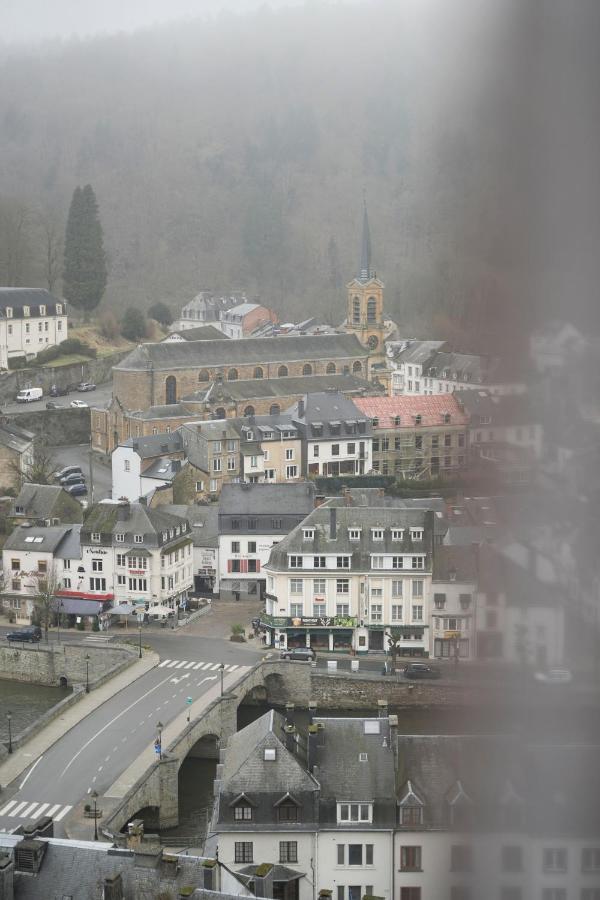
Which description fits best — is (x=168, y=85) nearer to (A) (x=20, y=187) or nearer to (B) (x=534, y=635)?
(A) (x=20, y=187)

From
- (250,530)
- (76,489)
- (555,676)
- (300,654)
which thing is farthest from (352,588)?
(555,676)

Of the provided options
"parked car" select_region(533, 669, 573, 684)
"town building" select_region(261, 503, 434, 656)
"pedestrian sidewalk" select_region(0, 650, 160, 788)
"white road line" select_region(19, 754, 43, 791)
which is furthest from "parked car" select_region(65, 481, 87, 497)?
"parked car" select_region(533, 669, 573, 684)

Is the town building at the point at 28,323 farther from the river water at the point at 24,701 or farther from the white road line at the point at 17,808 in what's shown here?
the white road line at the point at 17,808

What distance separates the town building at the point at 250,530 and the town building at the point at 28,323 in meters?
18.6

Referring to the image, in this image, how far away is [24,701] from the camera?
2431cm

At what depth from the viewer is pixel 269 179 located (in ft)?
281

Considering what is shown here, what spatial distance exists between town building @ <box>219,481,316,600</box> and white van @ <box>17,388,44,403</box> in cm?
1563

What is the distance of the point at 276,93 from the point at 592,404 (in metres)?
97.9

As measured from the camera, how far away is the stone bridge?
18.4 m

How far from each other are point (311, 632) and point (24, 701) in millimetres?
5061

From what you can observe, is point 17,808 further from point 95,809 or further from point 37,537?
point 37,537

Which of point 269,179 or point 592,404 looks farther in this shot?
point 269,179

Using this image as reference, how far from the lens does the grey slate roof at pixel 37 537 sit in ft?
91.3

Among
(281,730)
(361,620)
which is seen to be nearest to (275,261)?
(361,620)
